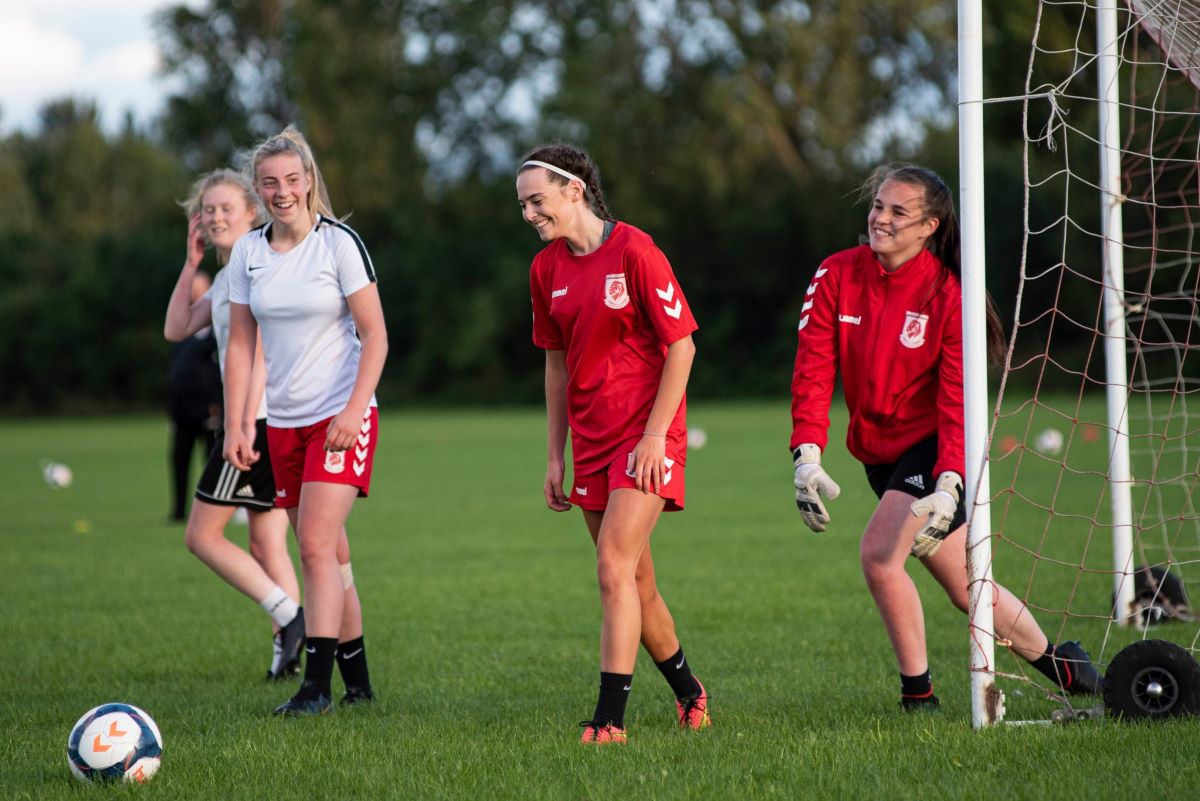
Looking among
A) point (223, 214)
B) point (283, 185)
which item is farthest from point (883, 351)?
point (223, 214)

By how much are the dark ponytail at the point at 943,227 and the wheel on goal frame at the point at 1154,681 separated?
3.58 ft

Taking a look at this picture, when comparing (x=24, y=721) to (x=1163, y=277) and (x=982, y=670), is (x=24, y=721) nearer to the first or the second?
(x=982, y=670)

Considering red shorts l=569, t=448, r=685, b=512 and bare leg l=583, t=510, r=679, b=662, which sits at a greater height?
red shorts l=569, t=448, r=685, b=512

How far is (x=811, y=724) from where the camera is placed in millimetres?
4734

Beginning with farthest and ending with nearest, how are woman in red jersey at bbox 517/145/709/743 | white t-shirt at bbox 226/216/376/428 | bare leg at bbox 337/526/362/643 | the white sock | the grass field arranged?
the white sock → bare leg at bbox 337/526/362/643 → white t-shirt at bbox 226/216/376/428 → woman in red jersey at bbox 517/145/709/743 → the grass field

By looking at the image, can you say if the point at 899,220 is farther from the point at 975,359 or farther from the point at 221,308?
the point at 221,308

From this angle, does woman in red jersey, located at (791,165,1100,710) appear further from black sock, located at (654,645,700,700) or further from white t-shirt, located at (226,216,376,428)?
white t-shirt, located at (226,216,376,428)

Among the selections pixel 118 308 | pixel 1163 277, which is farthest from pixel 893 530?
pixel 118 308

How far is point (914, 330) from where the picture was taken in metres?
4.72

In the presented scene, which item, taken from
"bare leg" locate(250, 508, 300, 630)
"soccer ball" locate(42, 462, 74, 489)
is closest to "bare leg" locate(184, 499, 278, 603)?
"bare leg" locate(250, 508, 300, 630)

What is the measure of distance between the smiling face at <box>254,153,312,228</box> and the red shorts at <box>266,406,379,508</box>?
0.83 m

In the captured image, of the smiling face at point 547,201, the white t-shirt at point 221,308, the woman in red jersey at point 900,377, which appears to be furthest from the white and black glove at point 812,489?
the white t-shirt at point 221,308

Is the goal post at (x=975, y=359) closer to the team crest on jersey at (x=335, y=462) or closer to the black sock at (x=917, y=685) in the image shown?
the black sock at (x=917, y=685)

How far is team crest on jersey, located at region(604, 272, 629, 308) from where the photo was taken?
14.9 feet
